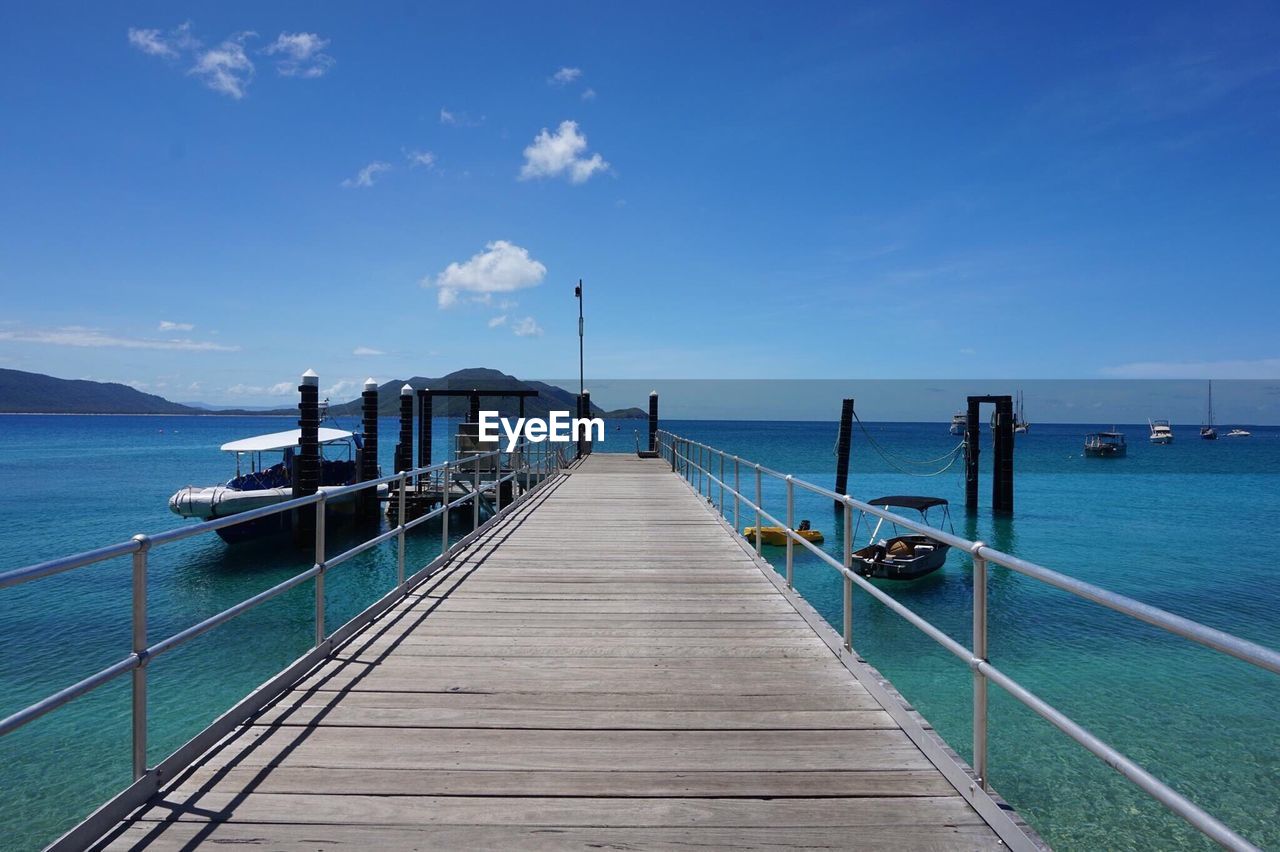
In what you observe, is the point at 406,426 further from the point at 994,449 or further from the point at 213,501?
the point at 994,449

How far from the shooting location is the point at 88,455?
65812 mm

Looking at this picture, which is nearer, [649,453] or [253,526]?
[253,526]

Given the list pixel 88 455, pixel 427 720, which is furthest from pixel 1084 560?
pixel 88 455

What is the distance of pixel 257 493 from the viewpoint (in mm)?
20625

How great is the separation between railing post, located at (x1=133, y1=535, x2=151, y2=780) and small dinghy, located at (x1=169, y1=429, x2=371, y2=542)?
48.1 feet

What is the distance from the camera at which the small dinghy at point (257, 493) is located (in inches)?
795

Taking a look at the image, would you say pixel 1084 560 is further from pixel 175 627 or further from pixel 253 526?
pixel 253 526

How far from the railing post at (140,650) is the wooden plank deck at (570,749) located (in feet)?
0.63

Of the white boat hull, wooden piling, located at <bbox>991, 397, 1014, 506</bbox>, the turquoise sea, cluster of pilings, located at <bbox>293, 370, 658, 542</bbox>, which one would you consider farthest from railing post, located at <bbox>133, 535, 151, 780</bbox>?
wooden piling, located at <bbox>991, 397, 1014, 506</bbox>

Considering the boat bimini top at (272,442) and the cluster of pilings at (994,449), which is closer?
the boat bimini top at (272,442)

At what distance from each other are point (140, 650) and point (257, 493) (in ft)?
65.1

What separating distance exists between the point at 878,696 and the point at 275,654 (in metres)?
10.0

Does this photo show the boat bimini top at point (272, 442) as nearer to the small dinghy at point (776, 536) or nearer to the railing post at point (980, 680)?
the small dinghy at point (776, 536)

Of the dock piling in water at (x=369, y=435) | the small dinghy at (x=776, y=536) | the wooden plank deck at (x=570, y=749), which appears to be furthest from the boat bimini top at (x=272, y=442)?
the wooden plank deck at (x=570, y=749)
